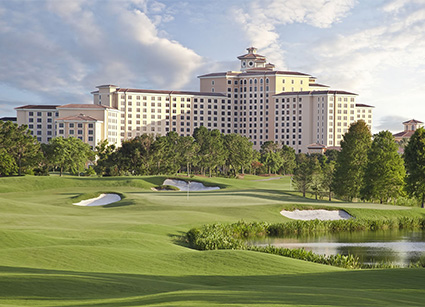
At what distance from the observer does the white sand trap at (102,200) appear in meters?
56.0

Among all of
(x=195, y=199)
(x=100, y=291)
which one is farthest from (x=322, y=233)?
(x=100, y=291)

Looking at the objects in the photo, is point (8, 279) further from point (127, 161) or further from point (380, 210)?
point (127, 161)

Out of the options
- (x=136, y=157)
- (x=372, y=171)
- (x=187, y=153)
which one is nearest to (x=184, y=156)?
(x=187, y=153)

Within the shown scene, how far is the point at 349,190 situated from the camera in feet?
207

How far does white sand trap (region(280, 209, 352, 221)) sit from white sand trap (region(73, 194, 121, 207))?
1878 cm

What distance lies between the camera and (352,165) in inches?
2511

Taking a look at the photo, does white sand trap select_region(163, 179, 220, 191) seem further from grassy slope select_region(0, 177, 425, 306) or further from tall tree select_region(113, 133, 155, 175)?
grassy slope select_region(0, 177, 425, 306)

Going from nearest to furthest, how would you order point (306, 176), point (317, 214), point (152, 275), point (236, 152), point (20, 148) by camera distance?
1. point (152, 275)
2. point (317, 214)
3. point (306, 176)
4. point (20, 148)
5. point (236, 152)

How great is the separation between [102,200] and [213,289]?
44.7 m

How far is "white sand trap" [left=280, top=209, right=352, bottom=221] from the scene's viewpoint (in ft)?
158

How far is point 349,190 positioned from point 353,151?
4.60m

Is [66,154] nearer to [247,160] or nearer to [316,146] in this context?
[247,160]

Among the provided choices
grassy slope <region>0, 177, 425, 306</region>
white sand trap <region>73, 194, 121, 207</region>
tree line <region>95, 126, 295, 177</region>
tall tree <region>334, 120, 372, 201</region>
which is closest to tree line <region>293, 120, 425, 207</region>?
tall tree <region>334, 120, 372, 201</region>

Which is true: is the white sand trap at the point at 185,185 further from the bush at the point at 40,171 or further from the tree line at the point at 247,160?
the bush at the point at 40,171
